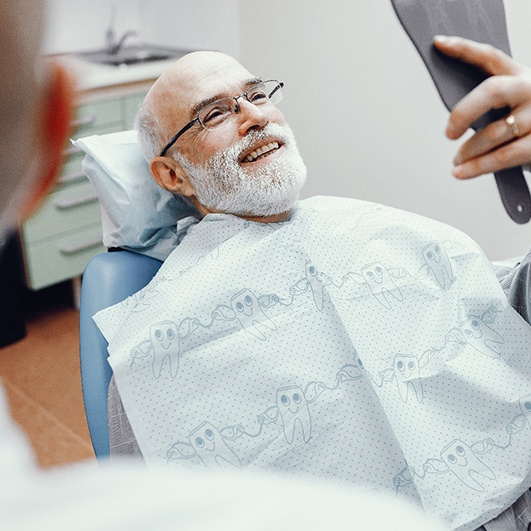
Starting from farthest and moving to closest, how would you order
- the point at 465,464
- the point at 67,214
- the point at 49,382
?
the point at 67,214
the point at 49,382
the point at 465,464

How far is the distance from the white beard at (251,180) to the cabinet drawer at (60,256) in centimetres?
135

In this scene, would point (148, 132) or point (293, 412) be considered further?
point (148, 132)

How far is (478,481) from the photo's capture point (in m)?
1.29

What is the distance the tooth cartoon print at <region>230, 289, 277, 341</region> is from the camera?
4.59ft

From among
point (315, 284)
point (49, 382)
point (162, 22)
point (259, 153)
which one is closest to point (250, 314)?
point (315, 284)

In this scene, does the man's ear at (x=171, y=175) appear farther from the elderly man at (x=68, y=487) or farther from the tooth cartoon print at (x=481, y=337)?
the elderly man at (x=68, y=487)

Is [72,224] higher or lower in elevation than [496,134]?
lower

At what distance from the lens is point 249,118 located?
1.62 m

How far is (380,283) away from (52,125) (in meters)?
1.20

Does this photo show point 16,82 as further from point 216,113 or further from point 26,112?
point 216,113

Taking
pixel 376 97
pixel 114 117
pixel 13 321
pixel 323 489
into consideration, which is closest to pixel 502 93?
pixel 323 489

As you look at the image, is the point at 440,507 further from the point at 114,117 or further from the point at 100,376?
the point at 114,117

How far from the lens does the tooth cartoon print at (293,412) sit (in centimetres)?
132

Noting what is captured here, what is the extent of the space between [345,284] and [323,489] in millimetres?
1167
